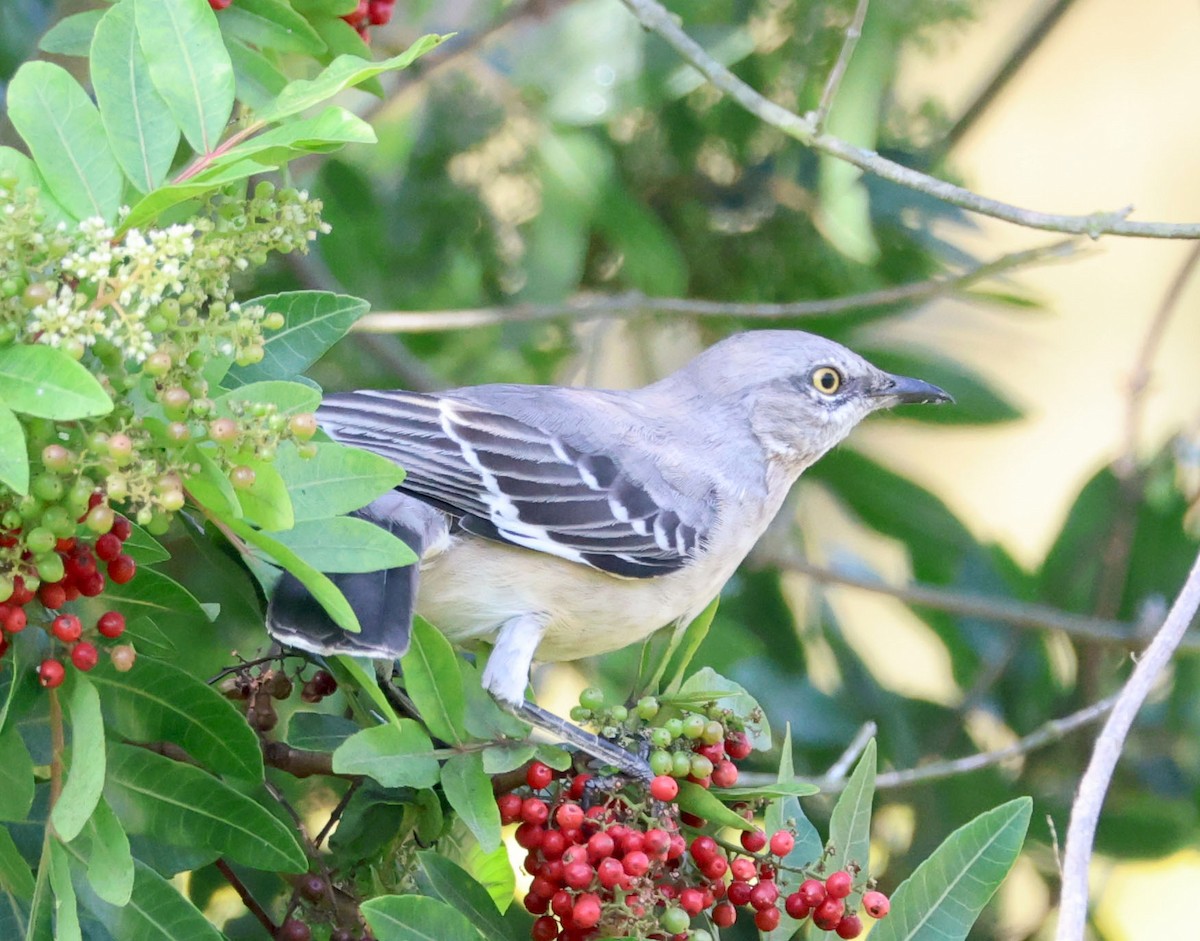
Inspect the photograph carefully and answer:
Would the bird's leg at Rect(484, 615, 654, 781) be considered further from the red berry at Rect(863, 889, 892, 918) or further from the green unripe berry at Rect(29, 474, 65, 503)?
the green unripe berry at Rect(29, 474, 65, 503)

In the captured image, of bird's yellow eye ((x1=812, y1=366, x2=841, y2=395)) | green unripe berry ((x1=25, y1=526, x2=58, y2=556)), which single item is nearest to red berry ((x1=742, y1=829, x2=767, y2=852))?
green unripe berry ((x1=25, y1=526, x2=58, y2=556))

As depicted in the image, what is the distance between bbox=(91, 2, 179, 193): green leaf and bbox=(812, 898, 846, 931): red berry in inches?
58.1

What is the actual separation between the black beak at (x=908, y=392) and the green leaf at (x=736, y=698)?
162cm

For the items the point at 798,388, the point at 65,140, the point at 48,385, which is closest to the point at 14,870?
the point at 48,385

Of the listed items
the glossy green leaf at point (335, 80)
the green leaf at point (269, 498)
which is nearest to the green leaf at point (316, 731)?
the green leaf at point (269, 498)

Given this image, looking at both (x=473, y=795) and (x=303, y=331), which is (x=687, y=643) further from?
(x=303, y=331)

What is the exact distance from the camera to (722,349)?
4.17 meters

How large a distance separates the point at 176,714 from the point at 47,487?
0.61 metres

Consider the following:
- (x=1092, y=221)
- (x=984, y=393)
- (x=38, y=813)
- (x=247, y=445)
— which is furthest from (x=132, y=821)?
(x=984, y=393)

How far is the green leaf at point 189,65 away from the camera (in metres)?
2.01

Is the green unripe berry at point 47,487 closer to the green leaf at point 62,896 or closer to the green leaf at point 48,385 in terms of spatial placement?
the green leaf at point 48,385

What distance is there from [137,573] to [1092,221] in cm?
193

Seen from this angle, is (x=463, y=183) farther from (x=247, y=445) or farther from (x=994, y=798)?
(x=247, y=445)

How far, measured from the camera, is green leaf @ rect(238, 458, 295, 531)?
1.86m
